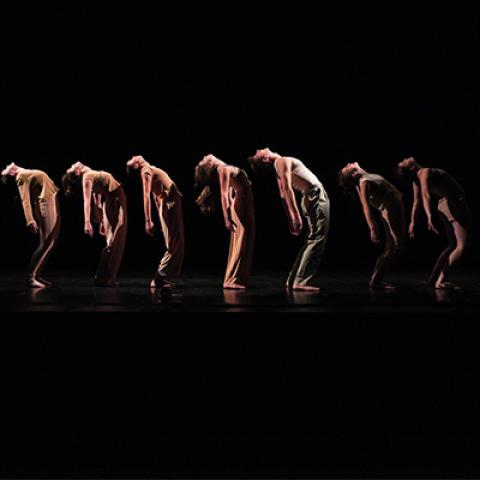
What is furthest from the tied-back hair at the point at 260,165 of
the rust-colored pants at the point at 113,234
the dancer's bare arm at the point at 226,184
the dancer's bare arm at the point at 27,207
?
the dancer's bare arm at the point at 27,207

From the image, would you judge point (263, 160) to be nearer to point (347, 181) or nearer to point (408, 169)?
point (347, 181)

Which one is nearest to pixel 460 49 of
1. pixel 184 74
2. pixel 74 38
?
pixel 184 74

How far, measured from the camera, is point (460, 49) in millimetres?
9641

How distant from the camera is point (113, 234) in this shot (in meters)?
8.23

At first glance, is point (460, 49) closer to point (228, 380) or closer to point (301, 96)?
point (301, 96)

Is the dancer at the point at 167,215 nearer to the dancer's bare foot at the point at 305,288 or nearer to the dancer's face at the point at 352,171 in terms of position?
the dancer's bare foot at the point at 305,288

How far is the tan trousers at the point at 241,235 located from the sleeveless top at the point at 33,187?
2123 millimetres

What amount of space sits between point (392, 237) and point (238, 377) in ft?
9.93

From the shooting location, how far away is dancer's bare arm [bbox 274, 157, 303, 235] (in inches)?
292

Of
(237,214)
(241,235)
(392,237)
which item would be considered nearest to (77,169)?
(237,214)

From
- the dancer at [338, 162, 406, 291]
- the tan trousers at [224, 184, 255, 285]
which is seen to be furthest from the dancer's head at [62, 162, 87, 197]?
the dancer at [338, 162, 406, 291]

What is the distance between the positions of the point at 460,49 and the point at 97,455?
7.45m

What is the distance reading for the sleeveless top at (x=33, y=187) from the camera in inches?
318

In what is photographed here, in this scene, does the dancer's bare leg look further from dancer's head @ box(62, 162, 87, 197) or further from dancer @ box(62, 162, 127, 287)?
dancer's head @ box(62, 162, 87, 197)
